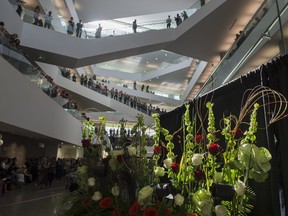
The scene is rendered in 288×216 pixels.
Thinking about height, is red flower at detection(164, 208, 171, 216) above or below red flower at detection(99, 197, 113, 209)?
below

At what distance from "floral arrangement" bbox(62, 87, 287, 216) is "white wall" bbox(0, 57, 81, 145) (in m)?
7.26

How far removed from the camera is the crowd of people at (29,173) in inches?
406

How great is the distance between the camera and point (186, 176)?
5.33 feet

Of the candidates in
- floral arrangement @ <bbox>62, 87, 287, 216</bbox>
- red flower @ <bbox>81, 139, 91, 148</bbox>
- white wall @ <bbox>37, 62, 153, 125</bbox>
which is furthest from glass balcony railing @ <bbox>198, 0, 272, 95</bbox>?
white wall @ <bbox>37, 62, 153, 125</bbox>

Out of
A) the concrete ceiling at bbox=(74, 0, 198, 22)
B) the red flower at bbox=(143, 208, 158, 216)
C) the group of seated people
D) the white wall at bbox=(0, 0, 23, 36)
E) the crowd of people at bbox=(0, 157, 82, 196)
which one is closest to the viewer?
the red flower at bbox=(143, 208, 158, 216)

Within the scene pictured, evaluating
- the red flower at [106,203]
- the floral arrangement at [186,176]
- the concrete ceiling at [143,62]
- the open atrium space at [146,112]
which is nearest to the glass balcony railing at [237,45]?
the open atrium space at [146,112]

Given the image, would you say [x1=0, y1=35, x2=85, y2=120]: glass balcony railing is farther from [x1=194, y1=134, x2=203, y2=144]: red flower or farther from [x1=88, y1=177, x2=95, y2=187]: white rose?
[x1=194, y1=134, x2=203, y2=144]: red flower

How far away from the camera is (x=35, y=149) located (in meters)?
16.4

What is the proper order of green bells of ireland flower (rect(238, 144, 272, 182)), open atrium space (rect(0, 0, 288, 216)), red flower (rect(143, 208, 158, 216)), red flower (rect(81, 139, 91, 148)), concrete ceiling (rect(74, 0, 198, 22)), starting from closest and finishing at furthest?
1. green bells of ireland flower (rect(238, 144, 272, 182))
2. red flower (rect(143, 208, 158, 216))
3. open atrium space (rect(0, 0, 288, 216))
4. red flower (rect(81, 139, 91, 148))
5. concrete ceiling (rect(74, 0, 198, 22))

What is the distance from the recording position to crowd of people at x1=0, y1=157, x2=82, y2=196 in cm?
1031

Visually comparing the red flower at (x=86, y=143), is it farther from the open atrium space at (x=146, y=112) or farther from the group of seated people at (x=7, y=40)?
the group of seated people at (x=7, y=40)

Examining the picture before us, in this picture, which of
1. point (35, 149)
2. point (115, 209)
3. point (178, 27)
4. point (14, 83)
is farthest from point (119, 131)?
point (35, 149)

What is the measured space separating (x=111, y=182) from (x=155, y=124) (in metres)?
0.47

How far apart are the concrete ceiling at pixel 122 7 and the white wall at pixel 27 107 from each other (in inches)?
404
